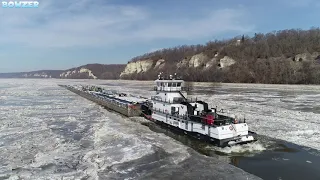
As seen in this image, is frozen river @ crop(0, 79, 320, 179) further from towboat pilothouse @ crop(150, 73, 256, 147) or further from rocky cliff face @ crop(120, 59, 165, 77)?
rocky cliff face @ crop(120, 59, 165, 77)

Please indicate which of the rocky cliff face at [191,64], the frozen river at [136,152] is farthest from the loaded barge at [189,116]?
the rocky cliff face at [191,64]

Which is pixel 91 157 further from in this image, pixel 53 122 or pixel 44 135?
pixel 53 122

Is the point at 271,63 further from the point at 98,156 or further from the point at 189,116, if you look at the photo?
the point at 98,156

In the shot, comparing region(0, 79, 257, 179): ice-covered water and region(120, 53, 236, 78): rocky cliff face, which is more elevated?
region(120, 53, 236, 78): rocky cliff face

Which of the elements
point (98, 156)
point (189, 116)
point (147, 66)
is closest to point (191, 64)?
point (147, 66)

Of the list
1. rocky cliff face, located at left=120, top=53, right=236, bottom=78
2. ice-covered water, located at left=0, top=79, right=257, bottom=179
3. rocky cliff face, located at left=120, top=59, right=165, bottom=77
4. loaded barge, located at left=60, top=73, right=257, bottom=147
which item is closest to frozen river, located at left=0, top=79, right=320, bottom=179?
ice-covered water, located at left=0, top=79, right=257, bottom=179

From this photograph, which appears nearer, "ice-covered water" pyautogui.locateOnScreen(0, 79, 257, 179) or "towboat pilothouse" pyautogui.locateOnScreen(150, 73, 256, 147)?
"ice-covered water" pyautogui.locateOnScreen(0, 79, 257, 179)

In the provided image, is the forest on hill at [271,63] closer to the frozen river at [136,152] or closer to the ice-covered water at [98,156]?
the frozen river at [136,152]

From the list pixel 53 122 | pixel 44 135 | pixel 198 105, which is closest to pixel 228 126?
pixel 198 105
